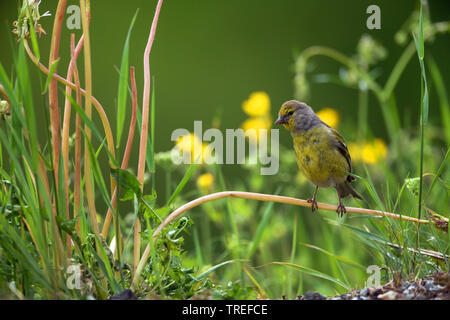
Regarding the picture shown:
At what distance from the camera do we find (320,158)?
2.16 m

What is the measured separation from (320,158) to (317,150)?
1.5 inches

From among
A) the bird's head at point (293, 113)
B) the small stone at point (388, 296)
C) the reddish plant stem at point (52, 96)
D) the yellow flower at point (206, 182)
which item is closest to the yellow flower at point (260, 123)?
the yellow flower at point (206, 182)

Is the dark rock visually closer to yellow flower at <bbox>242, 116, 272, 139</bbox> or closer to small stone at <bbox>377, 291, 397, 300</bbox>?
small stone at <bbox>377, 291, 397, 300</bbox>

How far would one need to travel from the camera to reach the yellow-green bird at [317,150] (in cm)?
215

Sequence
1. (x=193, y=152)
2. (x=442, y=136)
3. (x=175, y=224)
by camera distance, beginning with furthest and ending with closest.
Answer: (x=442, y=136)
(x=193, y=152)
(x=175, y=224)

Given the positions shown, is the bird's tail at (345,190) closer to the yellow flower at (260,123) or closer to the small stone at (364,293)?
the small stone at (364,293)

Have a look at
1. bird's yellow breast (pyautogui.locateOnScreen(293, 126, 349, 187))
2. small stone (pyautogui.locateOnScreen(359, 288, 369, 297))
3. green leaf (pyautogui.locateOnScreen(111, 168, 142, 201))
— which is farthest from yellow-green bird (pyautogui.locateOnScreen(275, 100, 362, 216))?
green leaf (pyautogui.locateOnScreen(111, 168, 142, 201))

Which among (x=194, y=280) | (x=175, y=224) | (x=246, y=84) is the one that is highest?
(x=246, y=84)

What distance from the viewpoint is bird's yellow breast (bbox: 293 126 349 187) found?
2141mm
